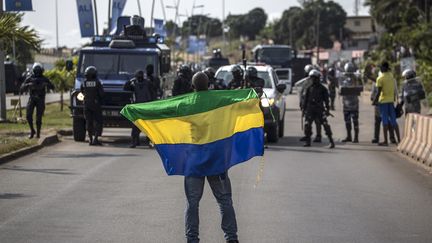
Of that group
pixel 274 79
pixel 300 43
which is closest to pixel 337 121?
pixel 274 79

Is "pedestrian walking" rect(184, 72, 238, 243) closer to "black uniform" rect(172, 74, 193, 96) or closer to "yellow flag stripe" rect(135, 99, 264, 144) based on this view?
"yellow flag stripe" rect(135, 99, 264, 144)

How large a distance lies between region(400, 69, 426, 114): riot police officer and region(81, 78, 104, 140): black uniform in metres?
6.92

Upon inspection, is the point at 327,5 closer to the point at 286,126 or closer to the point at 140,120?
the point at 286,126

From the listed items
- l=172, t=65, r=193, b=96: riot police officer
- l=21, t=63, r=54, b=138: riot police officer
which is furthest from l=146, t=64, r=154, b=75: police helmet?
l=21, t=63, r=54, b=138: riot police officer

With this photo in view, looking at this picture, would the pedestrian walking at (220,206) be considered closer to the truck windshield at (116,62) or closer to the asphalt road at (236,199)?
the asphalt road at (236,199)

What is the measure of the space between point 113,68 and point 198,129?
15085 mm

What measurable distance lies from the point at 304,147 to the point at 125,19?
8861 mm

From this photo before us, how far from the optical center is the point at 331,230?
417 inches

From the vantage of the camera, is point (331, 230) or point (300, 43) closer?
point (331, 230)

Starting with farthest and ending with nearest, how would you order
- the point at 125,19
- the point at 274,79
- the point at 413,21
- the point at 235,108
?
1. the point at 413,21
2. the point at 125,19
3. the point at 274,79
4. the point at 235,108

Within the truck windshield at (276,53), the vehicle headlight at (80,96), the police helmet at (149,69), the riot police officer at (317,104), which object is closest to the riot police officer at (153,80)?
the police helmet at (149,69)

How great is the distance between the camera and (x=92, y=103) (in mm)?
21859

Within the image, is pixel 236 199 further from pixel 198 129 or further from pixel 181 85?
pixel 181 85

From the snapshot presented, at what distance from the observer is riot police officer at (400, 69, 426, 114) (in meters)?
21.9
